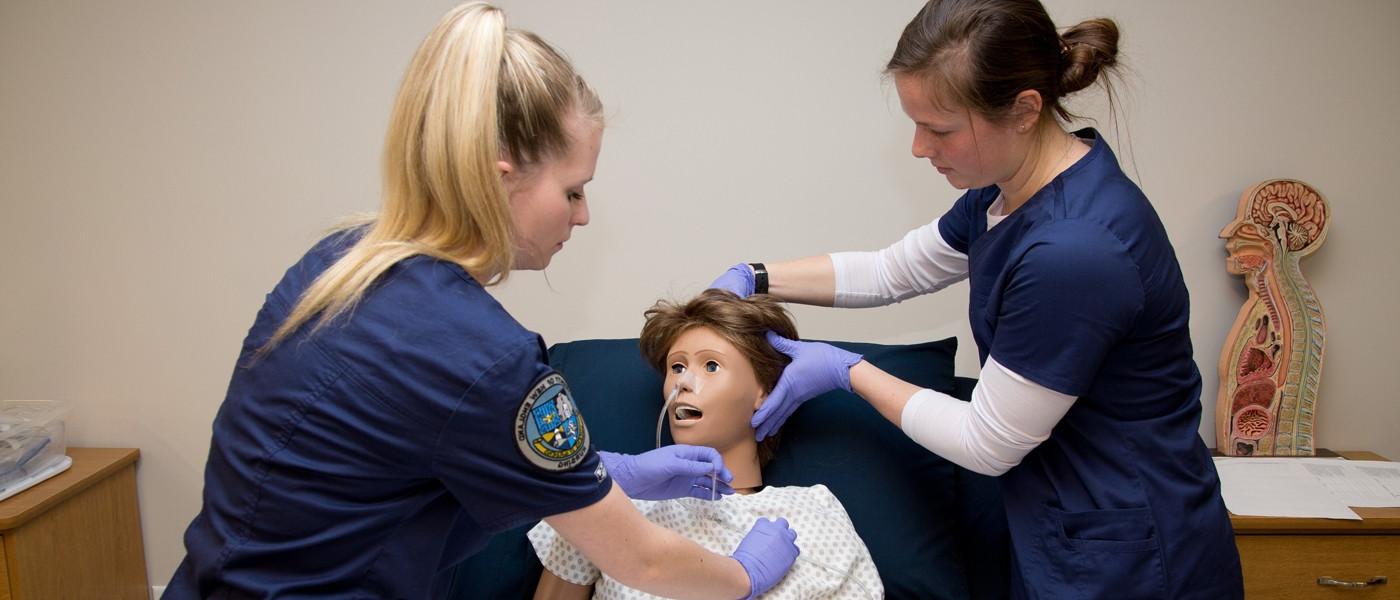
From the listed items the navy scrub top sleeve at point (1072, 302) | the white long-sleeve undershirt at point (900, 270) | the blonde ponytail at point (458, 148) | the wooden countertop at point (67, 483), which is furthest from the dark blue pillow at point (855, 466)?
the wooden countertop at point (67, 483)

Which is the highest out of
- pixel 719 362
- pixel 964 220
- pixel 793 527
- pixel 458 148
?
pixel 458 148

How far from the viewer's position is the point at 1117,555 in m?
1.31

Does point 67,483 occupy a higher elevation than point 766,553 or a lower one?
lower

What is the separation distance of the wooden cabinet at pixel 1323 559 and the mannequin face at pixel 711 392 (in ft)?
3.37

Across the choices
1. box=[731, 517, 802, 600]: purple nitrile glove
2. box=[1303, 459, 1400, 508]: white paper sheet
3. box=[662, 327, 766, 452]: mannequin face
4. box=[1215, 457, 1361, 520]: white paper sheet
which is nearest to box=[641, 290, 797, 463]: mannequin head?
box=[662, 327, 766, 452]: mannequin face

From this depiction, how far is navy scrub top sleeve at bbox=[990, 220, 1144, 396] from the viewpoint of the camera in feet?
3.86

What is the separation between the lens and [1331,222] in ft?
7.12

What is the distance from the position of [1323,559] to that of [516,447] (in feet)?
5.68

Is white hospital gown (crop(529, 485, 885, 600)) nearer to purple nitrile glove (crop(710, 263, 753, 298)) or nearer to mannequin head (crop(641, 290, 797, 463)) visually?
mannequin head (crop(641, 290, 797, 463))

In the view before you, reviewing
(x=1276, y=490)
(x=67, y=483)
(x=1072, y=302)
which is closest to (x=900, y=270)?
(x=1072, y=302)

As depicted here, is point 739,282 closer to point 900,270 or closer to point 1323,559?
point 900,270

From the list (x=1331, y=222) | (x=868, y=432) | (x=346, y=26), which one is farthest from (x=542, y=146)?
(x=1331, y=222)

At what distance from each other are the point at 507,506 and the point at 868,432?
0.96 meters

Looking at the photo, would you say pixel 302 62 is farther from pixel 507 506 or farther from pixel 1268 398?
pixel 1268 398
